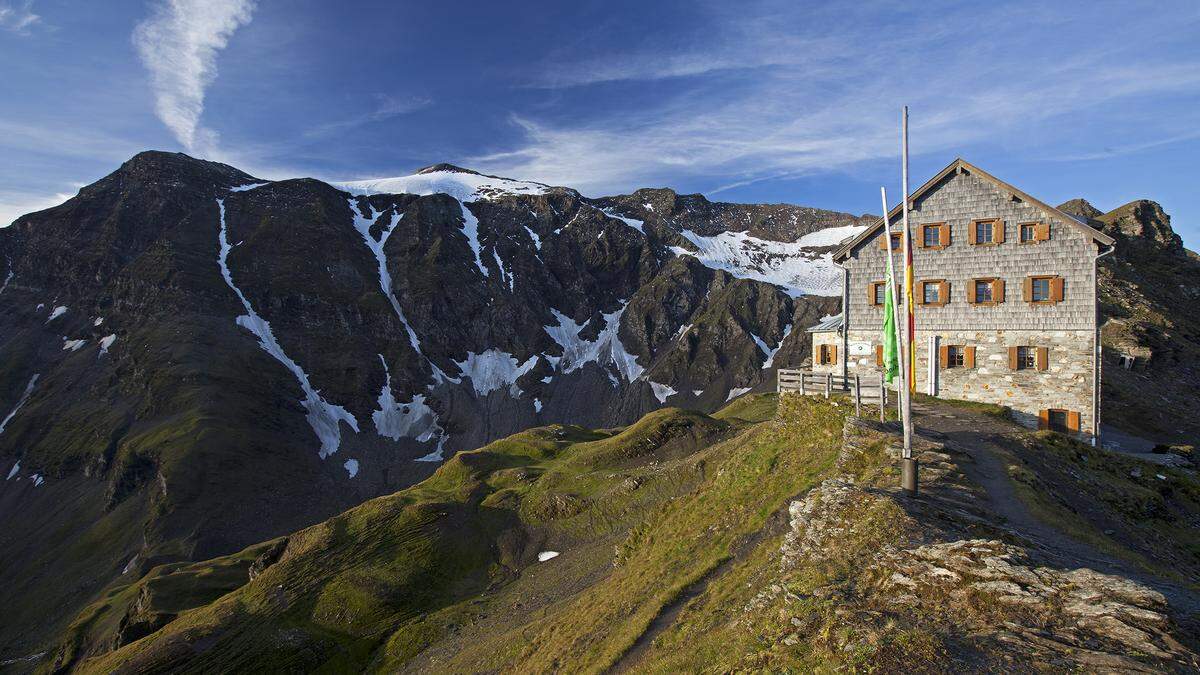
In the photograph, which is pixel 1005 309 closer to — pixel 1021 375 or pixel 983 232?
pixel 1021 375

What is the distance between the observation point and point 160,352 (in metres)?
130

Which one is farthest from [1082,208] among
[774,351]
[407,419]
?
[407,419]

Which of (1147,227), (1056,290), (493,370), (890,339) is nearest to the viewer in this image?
(890,339)

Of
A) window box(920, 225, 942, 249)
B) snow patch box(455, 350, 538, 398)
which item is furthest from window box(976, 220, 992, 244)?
snow patch box(455, 350, 538, 398)

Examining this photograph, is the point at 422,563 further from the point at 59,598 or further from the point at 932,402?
the point at 59,598

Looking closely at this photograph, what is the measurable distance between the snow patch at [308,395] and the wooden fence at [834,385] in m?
125

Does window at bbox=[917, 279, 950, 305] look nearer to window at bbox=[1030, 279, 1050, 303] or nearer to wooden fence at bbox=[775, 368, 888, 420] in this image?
window at bbox=[1030, 279, 1050, 303]

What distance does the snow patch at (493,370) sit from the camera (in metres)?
172

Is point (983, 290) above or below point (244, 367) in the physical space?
above

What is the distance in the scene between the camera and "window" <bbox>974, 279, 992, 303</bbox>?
1449 inches

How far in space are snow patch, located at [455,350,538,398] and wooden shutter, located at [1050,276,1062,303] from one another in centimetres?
14569

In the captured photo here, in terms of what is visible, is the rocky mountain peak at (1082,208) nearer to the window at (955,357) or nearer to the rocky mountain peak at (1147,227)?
the rocky mountain peak at (1147,227)

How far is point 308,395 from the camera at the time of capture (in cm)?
14312

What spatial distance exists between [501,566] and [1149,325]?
3286 inches
